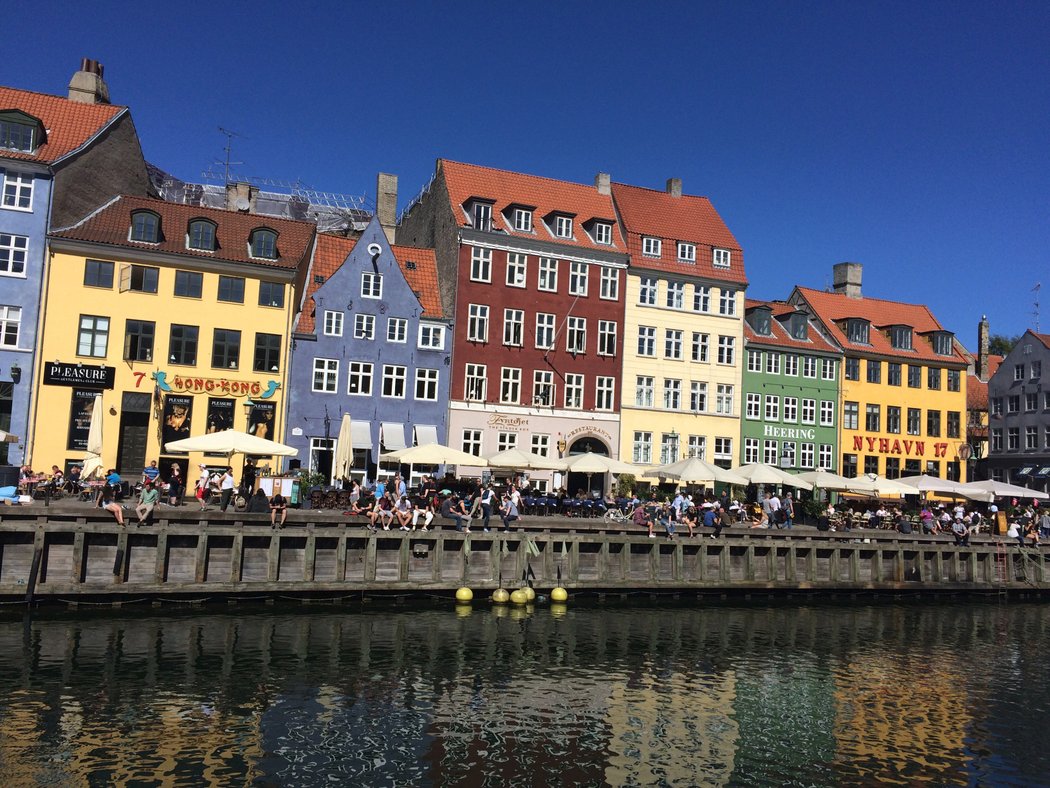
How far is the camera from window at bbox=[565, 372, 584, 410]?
175 ft

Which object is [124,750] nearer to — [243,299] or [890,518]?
[243,299]

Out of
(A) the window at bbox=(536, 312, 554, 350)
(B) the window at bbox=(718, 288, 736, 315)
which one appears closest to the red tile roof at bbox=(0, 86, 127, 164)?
(A) the window at bbox=(536, 312, 554, 350)

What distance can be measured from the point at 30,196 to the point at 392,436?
20.4 m

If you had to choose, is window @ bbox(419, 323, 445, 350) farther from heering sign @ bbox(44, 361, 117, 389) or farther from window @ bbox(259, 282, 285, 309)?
heering sign @ bbox(44, 361, 117, 389)

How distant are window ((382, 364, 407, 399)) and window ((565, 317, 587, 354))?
997 centimetres

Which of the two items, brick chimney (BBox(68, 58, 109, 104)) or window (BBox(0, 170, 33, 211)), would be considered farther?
brick chimney (BBox(68, 58, 109, 104))

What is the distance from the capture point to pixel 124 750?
15.2 meters

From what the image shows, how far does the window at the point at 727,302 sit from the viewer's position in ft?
191

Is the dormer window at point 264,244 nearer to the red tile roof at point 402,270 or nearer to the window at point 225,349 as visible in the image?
the red tile roof at point 402,270

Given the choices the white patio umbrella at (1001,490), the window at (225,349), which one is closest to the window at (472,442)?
the window at (225,349)

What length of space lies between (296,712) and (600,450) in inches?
1479

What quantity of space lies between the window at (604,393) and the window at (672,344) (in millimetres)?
4308

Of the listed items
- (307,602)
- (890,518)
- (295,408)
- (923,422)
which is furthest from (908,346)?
(307,602)

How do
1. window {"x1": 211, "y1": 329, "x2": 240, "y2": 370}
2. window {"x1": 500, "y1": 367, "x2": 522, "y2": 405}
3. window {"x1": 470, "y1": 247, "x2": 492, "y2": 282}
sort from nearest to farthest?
1. window {"x1": 211, "y1": 329, "x2": 240, "y2": 370}
2. window {"x1": 470, "y1": 247, "x2": 492, "y2": 282}
3. window {"x1": 500, "y1": 367, "x2": 522, "y2": 405}
